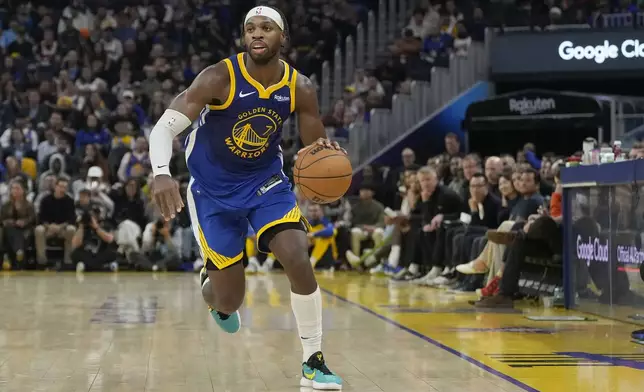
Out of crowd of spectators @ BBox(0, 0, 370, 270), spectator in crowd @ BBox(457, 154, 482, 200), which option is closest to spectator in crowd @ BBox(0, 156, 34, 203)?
crowd of spectators @ BBox(0, 0, 370, 270)

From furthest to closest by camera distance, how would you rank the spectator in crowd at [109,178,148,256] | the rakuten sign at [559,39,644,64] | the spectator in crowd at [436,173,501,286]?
the rakuten sign at [559,39,644,64]
the spectator in crowd at [109,178,148,256]
the spectator in crowd at [436,173,501,286]

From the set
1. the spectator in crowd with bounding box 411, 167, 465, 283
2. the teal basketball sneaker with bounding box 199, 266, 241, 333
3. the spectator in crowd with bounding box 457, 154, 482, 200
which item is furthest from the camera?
the spectator in crowd with bounding box 411, 167, 465, 283

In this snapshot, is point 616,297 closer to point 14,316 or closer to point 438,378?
point 438,378

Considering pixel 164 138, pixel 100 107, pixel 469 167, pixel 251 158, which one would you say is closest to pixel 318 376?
pixel 251 158

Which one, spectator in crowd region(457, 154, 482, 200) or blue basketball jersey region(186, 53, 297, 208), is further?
spectator in crowd region(457, 154, 482, 200)

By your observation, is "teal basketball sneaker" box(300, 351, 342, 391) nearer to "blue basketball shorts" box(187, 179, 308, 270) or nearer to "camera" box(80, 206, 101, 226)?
"blue basketball shorts" box(187, 179, 308, 270)

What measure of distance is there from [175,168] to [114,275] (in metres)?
2.52

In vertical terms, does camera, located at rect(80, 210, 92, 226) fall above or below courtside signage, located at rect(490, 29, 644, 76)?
below

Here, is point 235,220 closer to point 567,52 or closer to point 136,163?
point 136,163

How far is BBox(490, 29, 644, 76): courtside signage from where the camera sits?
2119cm

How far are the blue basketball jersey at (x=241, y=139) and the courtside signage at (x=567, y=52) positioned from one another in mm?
15683

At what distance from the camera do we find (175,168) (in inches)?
758

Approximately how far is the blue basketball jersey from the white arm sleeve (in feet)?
1.00

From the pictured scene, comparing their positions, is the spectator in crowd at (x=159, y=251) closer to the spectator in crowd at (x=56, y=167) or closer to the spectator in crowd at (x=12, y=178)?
the spectator in crowd at (x=56, y=167)
